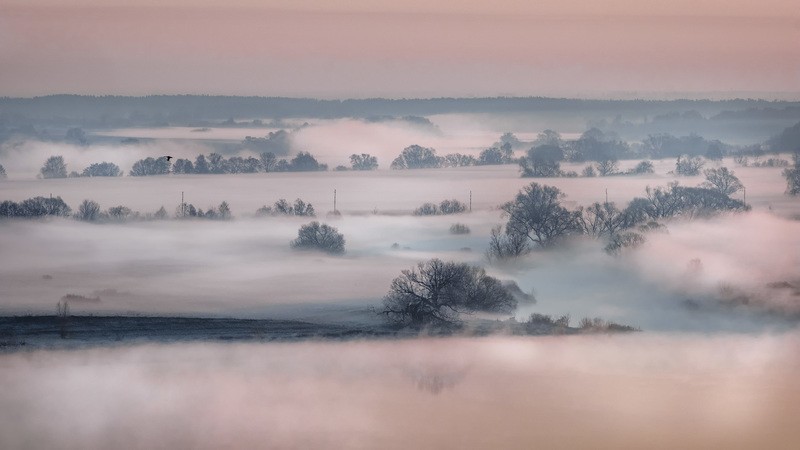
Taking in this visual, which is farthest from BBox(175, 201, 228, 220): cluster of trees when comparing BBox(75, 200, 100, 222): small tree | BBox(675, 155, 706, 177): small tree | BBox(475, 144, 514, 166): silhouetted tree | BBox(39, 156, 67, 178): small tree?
BBox(675, 155, 706, 177): small tree

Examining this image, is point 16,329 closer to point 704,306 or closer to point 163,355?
point 163,355

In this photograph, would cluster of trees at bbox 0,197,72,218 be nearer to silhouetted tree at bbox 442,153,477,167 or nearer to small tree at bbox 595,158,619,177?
silhouetted tree at bbox 442,153,477,167

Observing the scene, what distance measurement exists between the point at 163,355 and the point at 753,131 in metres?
8.61

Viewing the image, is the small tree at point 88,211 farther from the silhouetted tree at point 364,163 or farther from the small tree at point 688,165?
the small tree at point 688,165

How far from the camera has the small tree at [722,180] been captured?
21.2 metres

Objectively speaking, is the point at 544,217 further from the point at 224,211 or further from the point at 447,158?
the point at 224,211

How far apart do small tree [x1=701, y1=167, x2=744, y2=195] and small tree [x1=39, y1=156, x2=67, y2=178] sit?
8.51 metres

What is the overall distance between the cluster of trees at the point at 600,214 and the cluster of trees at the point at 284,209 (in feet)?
8.46

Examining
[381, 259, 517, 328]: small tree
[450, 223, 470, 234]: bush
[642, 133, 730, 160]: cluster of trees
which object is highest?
[642, 133, 730, 160]: cluster of trees

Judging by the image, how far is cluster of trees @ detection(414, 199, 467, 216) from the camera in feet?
67.8

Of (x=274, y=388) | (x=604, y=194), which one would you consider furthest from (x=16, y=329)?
(x=604, y=194)

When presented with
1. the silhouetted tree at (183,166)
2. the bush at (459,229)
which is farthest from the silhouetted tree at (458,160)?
the silhouetted tree at (183,166)

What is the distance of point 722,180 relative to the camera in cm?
2123

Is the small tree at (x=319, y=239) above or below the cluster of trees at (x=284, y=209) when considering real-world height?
below
